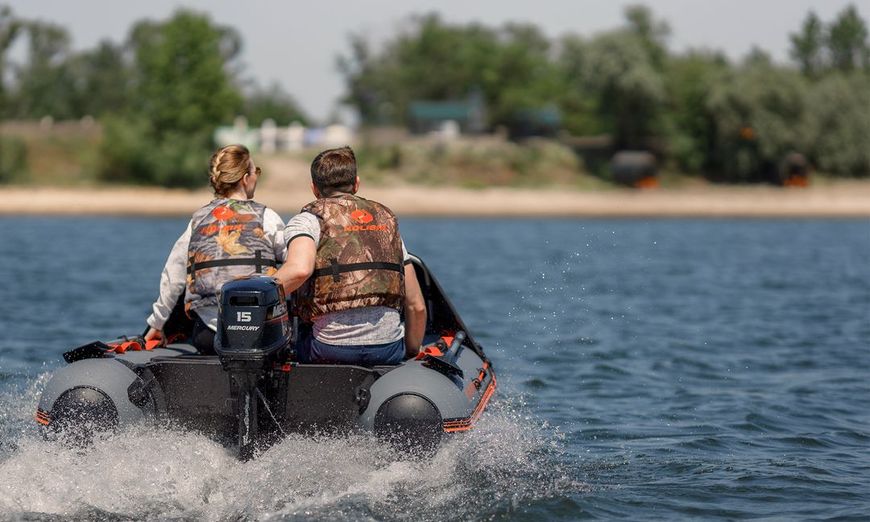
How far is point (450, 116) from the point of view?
228ft

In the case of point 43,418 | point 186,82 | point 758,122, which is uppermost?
point 186,82

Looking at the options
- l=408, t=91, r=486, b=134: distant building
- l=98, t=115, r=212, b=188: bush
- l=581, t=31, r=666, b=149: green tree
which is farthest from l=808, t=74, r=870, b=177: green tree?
l=98, t=115, r=212, b=188: bush

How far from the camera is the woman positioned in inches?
261

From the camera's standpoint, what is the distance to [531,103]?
6838 cm

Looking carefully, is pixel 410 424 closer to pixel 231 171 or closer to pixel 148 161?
pixel 231 171

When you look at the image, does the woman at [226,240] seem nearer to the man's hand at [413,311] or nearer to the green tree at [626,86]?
the man's hand at [413,311]

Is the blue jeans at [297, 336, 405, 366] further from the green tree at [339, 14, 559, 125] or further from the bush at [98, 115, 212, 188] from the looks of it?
the green tree at [339, 14, 559, 125]

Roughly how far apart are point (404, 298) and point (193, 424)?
129 centimetres

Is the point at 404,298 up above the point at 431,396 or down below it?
above

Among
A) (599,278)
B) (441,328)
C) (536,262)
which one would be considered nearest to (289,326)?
(441,328)

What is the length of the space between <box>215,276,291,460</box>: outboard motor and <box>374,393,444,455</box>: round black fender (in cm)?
62

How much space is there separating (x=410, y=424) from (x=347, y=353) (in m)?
0.51

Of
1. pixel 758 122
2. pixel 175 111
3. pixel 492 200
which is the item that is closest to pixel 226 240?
pixel 492 200

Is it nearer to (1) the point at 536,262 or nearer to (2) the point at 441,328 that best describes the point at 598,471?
(2) the point at 441,328
